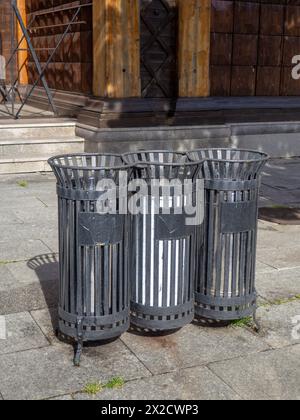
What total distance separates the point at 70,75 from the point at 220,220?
30.4ft

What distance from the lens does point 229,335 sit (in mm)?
4902

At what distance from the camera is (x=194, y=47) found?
12.2m

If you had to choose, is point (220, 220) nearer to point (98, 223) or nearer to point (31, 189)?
point (98, 223)

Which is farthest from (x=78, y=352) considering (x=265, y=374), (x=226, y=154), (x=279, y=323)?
(x=226, y=154)

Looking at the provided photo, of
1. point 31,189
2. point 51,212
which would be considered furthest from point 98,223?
point 31,189

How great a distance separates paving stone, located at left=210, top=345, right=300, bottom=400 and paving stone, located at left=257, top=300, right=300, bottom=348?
0.15 metres

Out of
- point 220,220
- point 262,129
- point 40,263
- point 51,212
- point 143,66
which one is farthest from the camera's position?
point 262,129

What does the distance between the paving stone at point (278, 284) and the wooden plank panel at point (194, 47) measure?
655 centimetres

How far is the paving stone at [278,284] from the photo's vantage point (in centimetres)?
576

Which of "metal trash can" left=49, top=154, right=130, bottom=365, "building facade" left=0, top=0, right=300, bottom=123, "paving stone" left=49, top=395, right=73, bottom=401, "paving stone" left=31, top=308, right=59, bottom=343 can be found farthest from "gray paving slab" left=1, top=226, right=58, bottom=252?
→ "building facade" left=0, top=0, right=300, bottom=123

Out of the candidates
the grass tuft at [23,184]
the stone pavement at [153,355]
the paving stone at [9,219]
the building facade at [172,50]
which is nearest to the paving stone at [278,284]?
the stone pavement at [153,355]

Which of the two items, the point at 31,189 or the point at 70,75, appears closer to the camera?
the point at 31,189

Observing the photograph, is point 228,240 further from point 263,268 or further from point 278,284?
point 263,268

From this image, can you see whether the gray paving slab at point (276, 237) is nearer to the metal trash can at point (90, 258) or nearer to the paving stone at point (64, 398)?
the metal trash can at point (90, 258)
